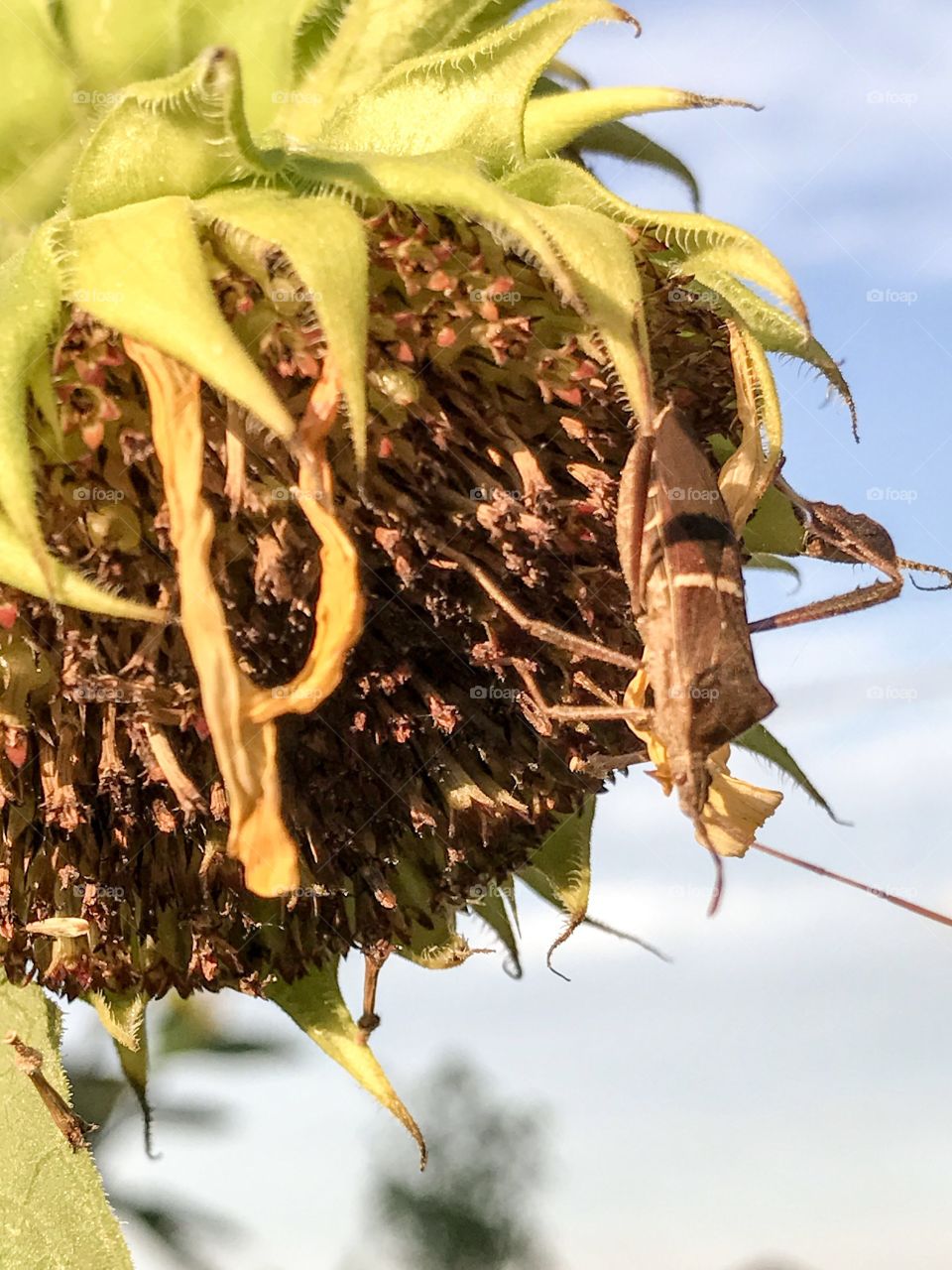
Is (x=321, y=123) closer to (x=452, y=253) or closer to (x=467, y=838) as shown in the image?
(x=452, y=253)

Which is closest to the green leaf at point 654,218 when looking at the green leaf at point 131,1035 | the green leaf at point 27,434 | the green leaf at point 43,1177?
the green leaf at point 27,434

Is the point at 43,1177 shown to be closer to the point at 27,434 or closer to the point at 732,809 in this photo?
the point at 732,809
